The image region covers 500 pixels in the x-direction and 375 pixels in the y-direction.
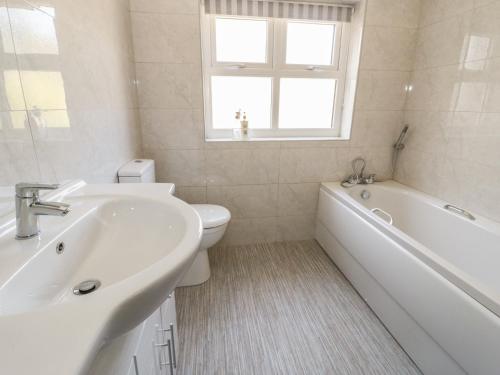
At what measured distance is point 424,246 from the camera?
1.48m

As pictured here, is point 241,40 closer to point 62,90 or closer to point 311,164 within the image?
point 311,164

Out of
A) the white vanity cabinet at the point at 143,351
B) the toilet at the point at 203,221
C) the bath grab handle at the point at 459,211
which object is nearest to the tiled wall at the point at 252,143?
the toilet at the point at 203,221

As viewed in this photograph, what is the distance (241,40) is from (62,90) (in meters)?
1.53

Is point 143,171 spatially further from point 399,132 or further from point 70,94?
point 399,132

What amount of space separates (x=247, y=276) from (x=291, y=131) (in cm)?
127

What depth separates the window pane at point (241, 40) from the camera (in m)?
2.17

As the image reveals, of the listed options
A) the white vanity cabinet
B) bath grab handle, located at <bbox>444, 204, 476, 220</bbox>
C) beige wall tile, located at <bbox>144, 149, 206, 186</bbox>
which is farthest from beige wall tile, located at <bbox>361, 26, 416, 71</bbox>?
the white vanity cabinet

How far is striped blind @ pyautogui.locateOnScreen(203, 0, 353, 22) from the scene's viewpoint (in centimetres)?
200

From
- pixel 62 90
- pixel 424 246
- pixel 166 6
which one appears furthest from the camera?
pixel 166 6

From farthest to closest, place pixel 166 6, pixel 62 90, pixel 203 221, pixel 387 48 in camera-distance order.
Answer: pixel 387 48, pixel 166 6, pixel 203 221, pixel 62 90

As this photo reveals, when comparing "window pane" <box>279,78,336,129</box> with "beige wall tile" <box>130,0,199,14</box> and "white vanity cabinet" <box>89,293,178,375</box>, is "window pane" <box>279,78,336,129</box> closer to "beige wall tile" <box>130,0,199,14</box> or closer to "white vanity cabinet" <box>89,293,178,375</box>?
"beige wall tile" <box>130,0,199,14</box>

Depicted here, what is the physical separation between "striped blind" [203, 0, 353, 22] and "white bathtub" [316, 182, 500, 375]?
132cm

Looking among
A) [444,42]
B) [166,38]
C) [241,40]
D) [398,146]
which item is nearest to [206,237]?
[166,38]

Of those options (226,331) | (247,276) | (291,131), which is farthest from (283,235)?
(226,331)
